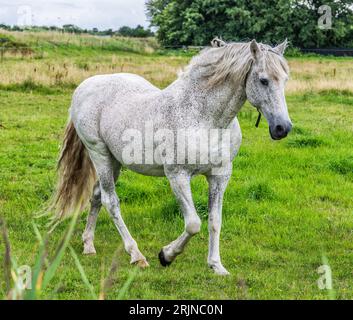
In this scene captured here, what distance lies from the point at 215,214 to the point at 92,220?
1547 millimetres

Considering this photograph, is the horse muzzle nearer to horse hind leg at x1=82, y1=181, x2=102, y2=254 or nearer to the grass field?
the grass field

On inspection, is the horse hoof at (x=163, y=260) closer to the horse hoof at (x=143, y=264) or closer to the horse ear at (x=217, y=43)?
the horse hoof at (x=143, y=264)

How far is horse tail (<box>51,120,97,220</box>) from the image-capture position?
648cm

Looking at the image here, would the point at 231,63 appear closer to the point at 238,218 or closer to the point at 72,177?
the point at 72,177

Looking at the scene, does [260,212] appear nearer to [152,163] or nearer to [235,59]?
[152,163]

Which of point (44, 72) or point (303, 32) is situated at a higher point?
point (303, 32)

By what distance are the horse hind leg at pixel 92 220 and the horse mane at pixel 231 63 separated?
1560 mm

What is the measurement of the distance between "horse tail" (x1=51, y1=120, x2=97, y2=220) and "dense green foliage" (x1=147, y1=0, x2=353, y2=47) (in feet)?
135

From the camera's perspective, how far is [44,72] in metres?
19.5
